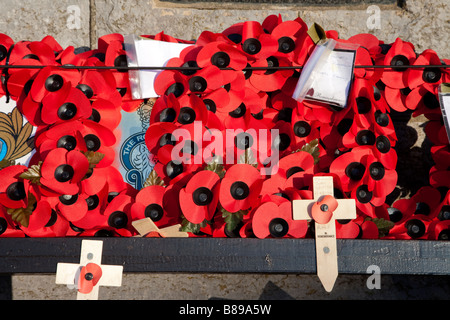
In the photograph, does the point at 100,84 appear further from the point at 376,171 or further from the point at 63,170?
the point at 376,171

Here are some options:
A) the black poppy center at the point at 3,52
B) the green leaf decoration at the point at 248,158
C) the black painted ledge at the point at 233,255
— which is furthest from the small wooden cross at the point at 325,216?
the black poppy center at the point at 3,52

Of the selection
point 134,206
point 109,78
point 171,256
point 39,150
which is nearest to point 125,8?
point 109,78

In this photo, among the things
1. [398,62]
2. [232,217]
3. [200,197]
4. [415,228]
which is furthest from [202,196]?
[398,62]

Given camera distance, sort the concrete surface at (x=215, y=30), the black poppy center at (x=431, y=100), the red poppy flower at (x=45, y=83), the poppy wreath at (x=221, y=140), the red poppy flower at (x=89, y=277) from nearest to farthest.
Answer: the red poppy flower at (x=89, y=277) < the poppy wreath at (x=221, y=140) < the red poppy flower at (x=45, y=83) < the black poppy center at (x=431, y=100) < the concrete surface at (x=215, y=30)

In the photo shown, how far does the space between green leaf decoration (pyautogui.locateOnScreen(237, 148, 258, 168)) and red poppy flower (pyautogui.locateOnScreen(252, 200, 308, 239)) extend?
0.57 ft

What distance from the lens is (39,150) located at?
1585mm

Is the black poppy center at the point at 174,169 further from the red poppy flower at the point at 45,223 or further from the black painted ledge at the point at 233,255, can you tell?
the red poppy flower at the point at 45,223

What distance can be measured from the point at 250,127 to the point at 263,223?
0.39 m

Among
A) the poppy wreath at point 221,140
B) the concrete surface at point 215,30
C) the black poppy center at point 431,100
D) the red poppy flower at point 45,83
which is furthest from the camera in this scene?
the concrete surface at point 215,30

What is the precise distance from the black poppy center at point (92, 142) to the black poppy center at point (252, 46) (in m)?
0.61

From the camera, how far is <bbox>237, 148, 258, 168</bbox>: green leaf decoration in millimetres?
1585

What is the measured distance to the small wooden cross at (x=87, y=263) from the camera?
139cm

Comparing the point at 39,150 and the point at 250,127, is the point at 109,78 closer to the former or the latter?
the point at 39,150
